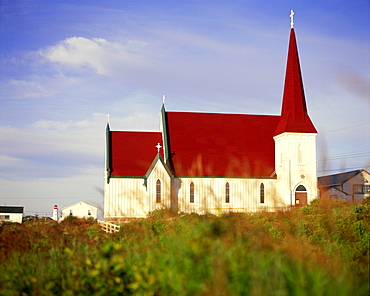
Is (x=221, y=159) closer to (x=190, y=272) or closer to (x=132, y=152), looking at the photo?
(x=132, y=152)

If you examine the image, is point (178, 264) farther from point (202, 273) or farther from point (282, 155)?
point (282, 155)

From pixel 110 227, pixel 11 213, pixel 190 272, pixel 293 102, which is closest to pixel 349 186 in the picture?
pixel 293 102

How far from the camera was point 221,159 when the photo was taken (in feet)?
138

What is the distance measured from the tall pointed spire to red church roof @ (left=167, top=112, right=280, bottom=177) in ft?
7.49

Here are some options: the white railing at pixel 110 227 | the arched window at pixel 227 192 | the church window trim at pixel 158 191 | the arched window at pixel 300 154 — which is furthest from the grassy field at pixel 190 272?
the arched window at pixel 227 192

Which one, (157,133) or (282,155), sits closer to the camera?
(282,155)

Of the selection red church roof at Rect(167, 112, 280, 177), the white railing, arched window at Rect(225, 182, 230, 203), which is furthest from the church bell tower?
the white railing

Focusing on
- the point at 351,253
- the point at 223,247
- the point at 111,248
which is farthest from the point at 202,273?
the point at 351,253

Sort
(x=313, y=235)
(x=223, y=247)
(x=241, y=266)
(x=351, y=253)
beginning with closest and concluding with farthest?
1. (x=241, y=266)
2. (x=223, y=247)
3. (x=351, y=253)
4. (x=313, y=235)

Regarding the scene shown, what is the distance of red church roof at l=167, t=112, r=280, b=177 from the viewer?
41.4 m

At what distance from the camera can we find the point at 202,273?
24.5 ft

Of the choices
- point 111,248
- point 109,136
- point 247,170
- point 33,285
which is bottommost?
point 33,285

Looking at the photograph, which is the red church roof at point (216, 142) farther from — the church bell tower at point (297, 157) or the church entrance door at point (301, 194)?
the church entrance door at point (301, 194)

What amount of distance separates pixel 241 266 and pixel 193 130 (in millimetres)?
36615
